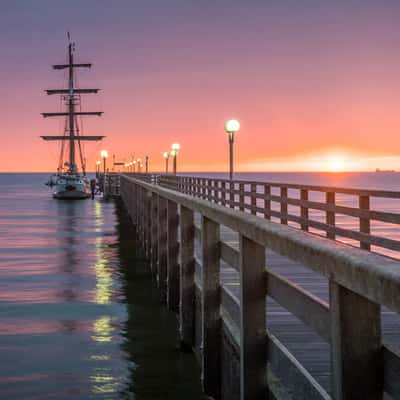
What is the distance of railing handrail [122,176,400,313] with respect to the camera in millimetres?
2096

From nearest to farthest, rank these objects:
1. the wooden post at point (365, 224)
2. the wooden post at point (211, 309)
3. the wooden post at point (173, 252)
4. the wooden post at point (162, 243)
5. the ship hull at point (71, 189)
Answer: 1. the wooden post at point (211, 309)
2. the wooden post at point (173, 252)
3. the wooden post at point (162, 243)
4. the wooden post at point (365, 224)
5. the ship hull at point (71, 189)

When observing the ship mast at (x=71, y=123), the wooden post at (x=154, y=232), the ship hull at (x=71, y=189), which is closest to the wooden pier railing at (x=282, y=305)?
the wooden post at (x=154, y=232)

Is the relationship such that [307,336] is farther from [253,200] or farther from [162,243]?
[253,200]

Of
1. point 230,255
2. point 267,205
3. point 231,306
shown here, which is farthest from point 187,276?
point 267,205

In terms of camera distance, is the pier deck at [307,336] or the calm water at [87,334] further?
the calm water at [87,334]

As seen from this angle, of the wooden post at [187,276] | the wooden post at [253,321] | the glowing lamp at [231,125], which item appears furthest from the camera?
the glowing lamp at [231,125]

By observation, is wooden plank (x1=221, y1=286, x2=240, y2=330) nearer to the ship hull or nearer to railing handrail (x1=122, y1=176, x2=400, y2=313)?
Answer: railing handrail (x1=122, y1=176, x2=400, y2=313)

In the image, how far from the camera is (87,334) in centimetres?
1059

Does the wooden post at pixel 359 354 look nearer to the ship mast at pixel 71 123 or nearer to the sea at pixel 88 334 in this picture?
the sea at pixel 88 334

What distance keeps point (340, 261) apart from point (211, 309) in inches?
170

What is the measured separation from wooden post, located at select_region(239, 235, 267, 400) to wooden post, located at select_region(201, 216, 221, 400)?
79.5 inches

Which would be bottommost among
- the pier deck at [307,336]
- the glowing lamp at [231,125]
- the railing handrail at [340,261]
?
the pier deck at [307,336]

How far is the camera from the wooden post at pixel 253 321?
4.34 m

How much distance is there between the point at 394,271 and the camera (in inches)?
82.2
